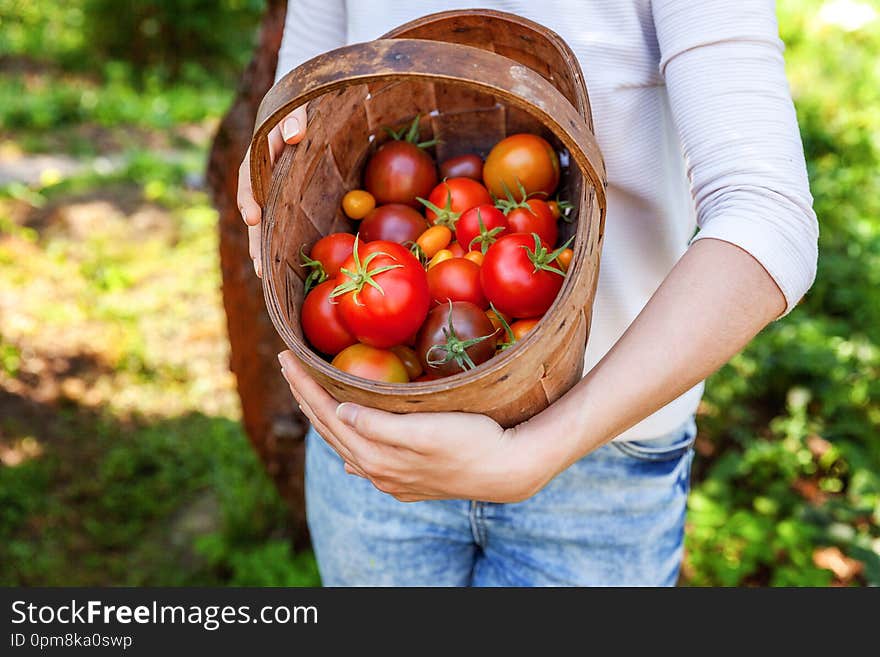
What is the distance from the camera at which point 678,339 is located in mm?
958

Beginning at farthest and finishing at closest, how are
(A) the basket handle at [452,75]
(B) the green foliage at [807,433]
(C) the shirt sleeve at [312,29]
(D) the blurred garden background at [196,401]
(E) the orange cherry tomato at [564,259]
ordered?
(D) the blurred garden background at [196,401], (B) the green foliage at [807,433], (C) the shirt sleeve at [312,29], (E) the orange cherry tomato at [564,259], (A) the basket handle at [452,75]

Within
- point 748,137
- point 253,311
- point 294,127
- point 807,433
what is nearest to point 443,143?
point 294,127

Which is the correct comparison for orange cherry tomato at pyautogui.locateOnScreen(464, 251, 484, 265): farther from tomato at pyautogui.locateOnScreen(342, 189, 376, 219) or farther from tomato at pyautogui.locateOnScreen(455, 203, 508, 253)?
tomato at pyautogui.locateOnScreen(342, 189, 376, 219)

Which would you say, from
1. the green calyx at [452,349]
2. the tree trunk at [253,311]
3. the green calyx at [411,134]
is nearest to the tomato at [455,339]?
the green calyx at [452,349]

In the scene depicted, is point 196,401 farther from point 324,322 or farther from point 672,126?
point 672,126

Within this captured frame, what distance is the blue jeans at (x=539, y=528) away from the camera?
1388mm

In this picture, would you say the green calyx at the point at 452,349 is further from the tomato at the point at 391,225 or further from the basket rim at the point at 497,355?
the tomato at the point at 391,225

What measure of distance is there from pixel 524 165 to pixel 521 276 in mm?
225

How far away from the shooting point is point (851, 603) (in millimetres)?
1599

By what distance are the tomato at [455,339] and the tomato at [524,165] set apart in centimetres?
23

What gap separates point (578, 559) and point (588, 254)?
0.66 meters

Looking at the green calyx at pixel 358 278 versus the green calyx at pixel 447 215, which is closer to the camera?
the green calyx at pixel 358 278

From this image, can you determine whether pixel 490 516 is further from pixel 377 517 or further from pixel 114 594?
pixel 114 594

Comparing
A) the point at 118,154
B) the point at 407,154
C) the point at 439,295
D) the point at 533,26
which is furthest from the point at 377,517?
the point at 118,154
